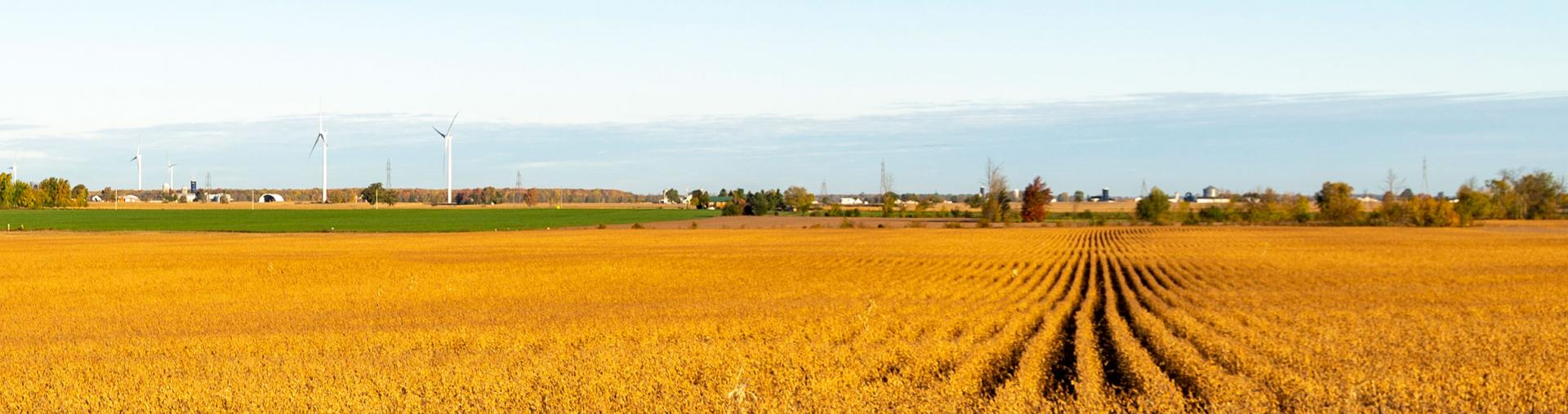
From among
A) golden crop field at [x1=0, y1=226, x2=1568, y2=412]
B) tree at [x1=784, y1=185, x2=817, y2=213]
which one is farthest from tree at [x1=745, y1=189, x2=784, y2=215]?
golden crop field at [x1=0, y1=226, x2=1568, y2=412]

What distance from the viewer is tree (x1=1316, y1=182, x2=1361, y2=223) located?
4097 inches

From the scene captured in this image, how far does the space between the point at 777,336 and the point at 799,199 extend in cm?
14907

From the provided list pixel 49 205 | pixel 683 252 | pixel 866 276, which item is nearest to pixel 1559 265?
pixel 866 276

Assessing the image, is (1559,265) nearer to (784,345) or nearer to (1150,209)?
(784,345)

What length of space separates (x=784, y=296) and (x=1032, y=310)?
566 cm

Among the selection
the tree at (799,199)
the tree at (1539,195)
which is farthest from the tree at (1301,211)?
the tree at (799,199)

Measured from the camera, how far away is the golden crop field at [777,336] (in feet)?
36.0

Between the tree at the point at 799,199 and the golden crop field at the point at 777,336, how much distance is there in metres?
120

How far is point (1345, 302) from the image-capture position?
22547 mm

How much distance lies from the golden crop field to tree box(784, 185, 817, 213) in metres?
120

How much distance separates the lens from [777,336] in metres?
16.0

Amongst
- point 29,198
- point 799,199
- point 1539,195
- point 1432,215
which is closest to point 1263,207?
point 1432,215

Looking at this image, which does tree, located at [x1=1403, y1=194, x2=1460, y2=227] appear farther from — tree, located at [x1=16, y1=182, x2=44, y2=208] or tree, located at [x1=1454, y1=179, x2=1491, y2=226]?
tree, located at [x1=16, y1=182, x2=44, y2=208]

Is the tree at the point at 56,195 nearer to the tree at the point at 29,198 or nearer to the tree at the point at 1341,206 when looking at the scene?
the tree at the point at 29,198
